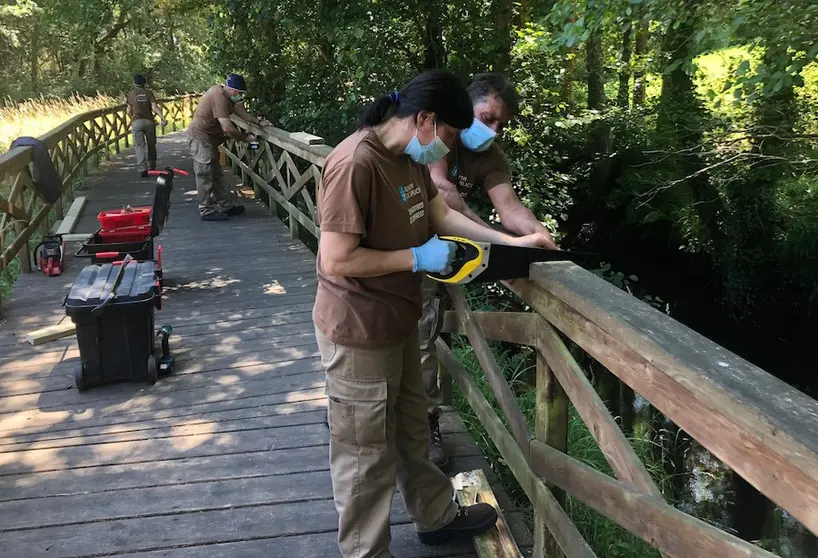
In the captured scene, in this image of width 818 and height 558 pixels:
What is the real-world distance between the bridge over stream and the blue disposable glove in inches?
11.1

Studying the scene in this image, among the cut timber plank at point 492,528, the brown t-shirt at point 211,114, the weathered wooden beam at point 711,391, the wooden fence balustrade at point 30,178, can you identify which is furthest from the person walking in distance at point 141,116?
the weathered wooden beam at point 711,391

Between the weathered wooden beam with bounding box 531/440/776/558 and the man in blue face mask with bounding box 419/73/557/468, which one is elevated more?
the man in blue face mask with bounding box 419/73/557/468

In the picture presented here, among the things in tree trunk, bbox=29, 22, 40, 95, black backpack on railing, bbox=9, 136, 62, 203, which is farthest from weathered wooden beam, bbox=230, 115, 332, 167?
tree trunk, bbox=29, 22, 40, 95

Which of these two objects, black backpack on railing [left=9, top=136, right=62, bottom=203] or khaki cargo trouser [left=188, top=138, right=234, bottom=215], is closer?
black backpack on railing [left=9, top=136, right=62, bottom=203]

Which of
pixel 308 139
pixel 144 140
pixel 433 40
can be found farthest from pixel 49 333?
pixel 144 140

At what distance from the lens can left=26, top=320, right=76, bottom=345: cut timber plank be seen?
175 inches

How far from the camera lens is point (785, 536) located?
536 centimetres

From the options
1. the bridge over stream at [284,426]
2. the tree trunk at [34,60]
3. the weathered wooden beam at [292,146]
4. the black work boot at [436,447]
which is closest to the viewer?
the bridge over stream at [284,426]

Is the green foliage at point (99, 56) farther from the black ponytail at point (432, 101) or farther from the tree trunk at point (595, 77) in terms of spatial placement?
the black ponytail at point (432, 101)

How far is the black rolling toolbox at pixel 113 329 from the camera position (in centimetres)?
370

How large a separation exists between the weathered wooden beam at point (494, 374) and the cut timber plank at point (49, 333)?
9.72ft

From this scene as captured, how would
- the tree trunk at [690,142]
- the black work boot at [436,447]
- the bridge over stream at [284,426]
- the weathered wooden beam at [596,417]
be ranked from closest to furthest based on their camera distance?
the bridge over stream at [284,426], the weathered wooden beam at [596,417], the black work boot at [436,447], the tree trunk at [690,142]

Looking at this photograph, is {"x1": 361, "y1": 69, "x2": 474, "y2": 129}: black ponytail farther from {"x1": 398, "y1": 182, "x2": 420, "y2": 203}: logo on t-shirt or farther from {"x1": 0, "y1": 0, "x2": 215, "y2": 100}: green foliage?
{"x1": 0, "y1": 0, "x2": 215, "y2": 100}: green foliage

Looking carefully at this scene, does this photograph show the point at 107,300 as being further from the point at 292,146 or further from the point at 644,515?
the point at 292,146
